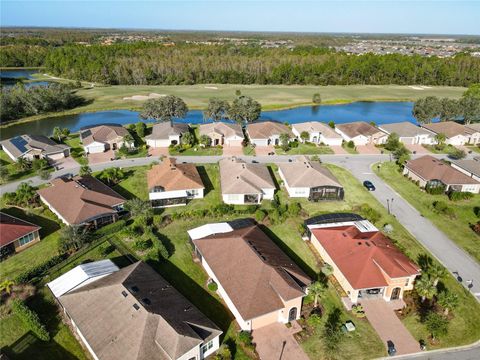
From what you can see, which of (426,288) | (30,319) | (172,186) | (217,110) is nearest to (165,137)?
(217,110)

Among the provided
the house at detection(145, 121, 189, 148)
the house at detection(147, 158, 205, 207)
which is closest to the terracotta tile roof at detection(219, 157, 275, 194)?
the house at detection(147, 158, 205, 207)

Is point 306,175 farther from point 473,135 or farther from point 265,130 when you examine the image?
point 473,135

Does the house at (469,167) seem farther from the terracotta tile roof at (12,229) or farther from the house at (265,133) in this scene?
the terracotta tile roof at (12,229)

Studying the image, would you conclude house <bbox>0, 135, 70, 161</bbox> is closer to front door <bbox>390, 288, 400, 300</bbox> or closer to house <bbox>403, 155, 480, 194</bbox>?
front door <bbox>390, 288, 400, 300</bbox>

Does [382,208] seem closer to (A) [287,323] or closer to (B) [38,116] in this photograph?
(A) [287,323]

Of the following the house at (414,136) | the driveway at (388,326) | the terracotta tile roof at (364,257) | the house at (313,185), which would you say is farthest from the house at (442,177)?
the driveway at (388,326)

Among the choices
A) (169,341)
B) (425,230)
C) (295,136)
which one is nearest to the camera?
(169,341)

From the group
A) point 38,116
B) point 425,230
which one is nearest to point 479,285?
point 425,230
